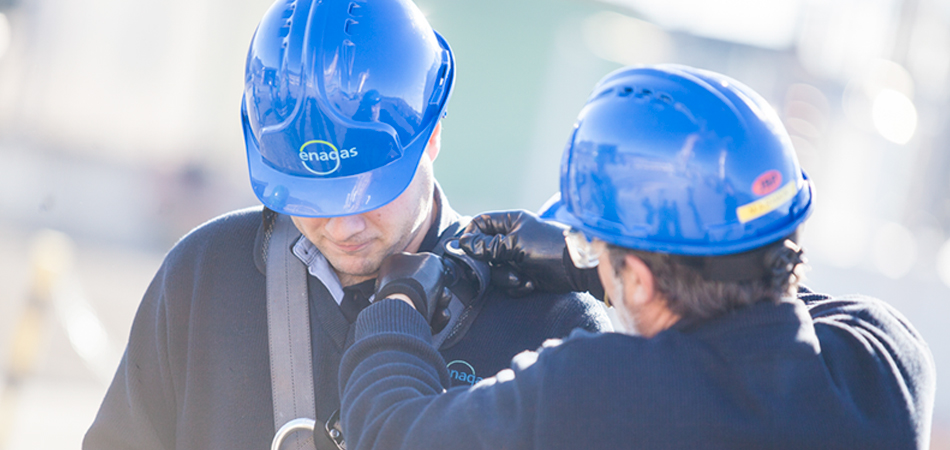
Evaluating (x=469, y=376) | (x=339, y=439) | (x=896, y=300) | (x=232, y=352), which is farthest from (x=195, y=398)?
(x=896, y=300)

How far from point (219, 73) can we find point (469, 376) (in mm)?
18005

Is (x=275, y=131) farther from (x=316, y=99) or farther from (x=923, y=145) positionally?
(x=923, y=145)

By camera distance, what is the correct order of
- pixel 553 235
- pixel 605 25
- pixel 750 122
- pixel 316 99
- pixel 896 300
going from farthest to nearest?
pixel 605 25 < pixel 896 300 < pixel 553 235 < pixel 316 99 < pixel 750 122

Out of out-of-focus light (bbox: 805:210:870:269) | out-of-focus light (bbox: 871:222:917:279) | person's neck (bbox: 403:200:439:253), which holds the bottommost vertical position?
out-of-focus light (bbox: 805:210:870:269)

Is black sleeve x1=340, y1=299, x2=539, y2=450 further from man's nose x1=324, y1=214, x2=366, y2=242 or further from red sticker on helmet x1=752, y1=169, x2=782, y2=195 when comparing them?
red sticker on helmet x1=752, y1=169, x2=782, y2=195

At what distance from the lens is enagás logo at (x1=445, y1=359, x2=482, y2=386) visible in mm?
2145

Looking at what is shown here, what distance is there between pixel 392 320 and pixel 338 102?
0.56m

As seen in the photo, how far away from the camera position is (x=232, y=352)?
2.31m

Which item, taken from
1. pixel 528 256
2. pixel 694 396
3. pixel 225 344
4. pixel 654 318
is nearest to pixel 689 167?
pixel 654 318

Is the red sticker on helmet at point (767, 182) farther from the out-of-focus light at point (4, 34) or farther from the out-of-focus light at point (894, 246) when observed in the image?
the out-of-focus light at point (4, 34)

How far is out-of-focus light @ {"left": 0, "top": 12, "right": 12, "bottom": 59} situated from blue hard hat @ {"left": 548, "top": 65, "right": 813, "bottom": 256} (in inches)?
686

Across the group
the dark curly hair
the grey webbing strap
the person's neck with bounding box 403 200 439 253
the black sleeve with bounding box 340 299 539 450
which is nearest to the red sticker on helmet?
the dark curly hair

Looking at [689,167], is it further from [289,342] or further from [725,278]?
[289,342]

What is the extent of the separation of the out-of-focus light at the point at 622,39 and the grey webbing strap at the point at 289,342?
1616 cm
